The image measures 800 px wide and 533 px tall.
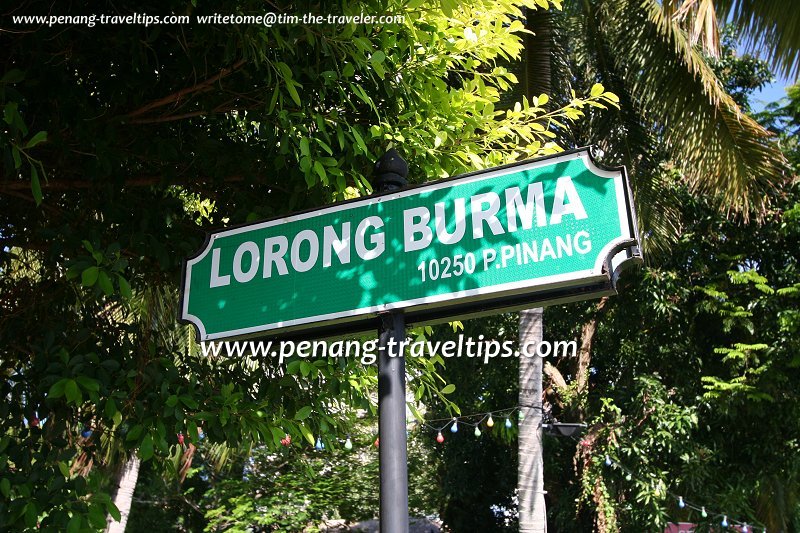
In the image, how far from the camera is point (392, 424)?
1.81 meters

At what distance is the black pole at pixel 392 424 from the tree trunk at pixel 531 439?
565 cm

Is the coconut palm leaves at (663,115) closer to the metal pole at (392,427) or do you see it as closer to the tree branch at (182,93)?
the tree branch at (182,93)

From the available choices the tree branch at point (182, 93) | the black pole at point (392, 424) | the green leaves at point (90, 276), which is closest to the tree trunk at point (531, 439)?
the tree branch at point (182, 93)

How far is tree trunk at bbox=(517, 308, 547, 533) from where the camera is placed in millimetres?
7359

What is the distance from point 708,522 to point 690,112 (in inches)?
236

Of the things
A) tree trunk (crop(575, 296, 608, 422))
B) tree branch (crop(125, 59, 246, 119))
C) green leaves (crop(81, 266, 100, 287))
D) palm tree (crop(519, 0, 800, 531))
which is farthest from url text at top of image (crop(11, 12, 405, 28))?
tree trunk (crop(575, 296, 608, 422))

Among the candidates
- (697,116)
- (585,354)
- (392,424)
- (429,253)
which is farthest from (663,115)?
(392,424)

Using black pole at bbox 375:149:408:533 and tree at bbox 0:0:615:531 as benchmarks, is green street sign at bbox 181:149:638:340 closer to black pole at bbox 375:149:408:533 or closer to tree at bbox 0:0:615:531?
black pole at bbox 375:149:408:533

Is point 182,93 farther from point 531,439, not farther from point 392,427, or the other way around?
point 531,439

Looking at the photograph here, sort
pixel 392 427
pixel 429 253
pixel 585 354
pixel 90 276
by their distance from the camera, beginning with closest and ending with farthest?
pixel 392 427, pixel 429 253, pixel 90 276, pixel 585 354

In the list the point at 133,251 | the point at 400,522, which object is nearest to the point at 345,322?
the point at 400,522

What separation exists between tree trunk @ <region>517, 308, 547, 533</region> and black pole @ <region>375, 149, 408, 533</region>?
565cm

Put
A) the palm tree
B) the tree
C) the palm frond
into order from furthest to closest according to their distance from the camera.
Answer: the palm frond, the palm tree, the tree

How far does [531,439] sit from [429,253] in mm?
6079
